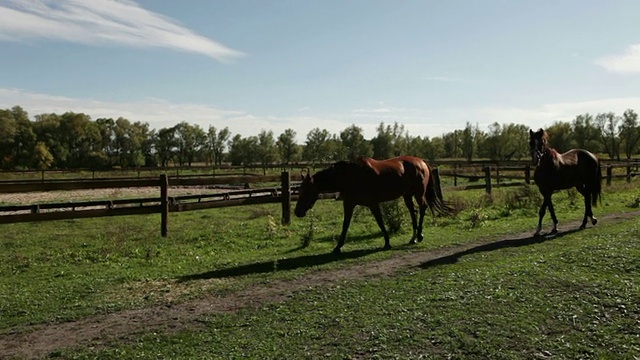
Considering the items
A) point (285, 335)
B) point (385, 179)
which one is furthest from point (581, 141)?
point (285, 335)

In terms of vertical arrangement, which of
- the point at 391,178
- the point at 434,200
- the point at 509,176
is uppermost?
the point at 391,178

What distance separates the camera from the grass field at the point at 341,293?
4219 millimetres

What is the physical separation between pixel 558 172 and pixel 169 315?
9346mm

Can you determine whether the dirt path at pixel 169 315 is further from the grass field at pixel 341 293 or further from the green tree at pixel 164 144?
the green tree at pixel 164 144

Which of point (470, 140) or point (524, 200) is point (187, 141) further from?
point (524, 200)

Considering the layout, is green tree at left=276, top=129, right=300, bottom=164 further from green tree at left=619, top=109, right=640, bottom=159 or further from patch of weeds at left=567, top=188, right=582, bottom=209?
patch of weeds at left=567, top=188, right=582, bottom=209

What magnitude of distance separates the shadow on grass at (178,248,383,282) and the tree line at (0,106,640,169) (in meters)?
59.0

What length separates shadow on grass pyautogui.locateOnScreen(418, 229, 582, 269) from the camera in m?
7.46

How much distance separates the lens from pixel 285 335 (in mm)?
4457

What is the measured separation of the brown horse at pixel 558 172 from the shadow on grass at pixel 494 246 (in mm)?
288

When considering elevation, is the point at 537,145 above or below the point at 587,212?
above

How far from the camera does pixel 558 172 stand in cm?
1035

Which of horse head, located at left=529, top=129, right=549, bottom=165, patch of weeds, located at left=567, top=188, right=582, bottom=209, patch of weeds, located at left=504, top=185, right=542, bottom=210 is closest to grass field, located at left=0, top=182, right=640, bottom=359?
horse head, located at left=529, top=129, right=549, bottom=165

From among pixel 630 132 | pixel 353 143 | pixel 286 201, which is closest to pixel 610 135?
pixel 630 132
